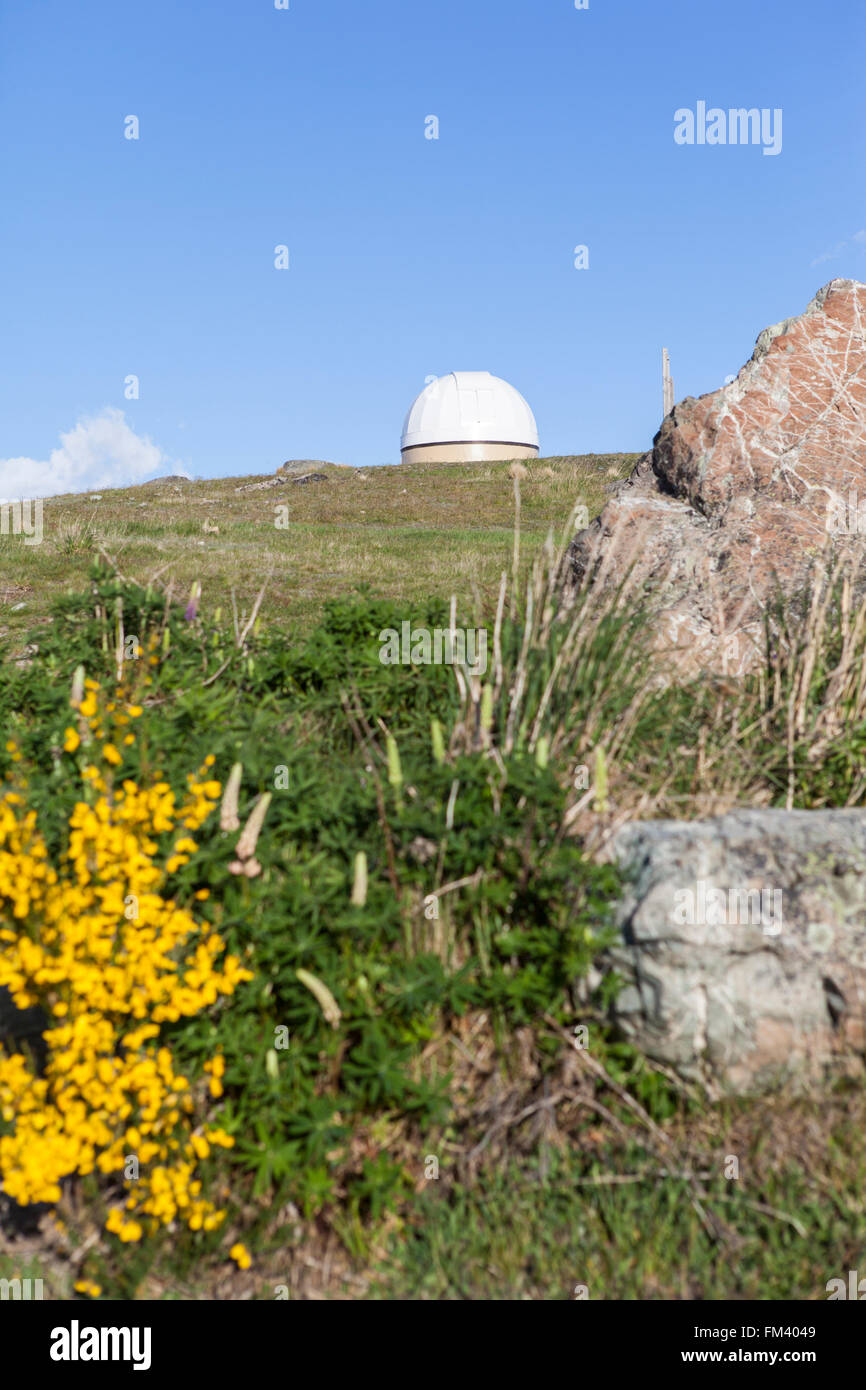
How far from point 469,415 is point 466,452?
192 centimetres

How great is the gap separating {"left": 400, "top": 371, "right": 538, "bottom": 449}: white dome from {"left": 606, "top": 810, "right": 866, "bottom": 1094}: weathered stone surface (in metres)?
42.7

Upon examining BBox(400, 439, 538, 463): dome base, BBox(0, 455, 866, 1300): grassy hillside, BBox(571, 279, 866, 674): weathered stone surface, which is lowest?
BBox(0, 455, 866, 1300): grassy hillside

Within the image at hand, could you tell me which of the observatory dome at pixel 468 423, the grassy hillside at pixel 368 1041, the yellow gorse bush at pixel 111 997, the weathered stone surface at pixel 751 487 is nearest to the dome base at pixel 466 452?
the observatory dome at pixel 468 423

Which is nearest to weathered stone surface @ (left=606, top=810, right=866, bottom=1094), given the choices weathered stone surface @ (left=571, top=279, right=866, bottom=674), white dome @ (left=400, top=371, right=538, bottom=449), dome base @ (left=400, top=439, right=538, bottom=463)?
weathered stone surface @ (left=571, top=279, right=866, bottom=674)

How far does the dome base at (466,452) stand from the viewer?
1757 inches

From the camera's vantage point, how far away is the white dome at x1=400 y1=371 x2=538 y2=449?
148 ft

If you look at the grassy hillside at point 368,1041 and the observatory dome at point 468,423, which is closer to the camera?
the grassy hillside at point 368,1041

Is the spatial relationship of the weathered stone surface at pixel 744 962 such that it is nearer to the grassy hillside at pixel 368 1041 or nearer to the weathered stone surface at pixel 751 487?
the grassy hillside at pixel 368 1041

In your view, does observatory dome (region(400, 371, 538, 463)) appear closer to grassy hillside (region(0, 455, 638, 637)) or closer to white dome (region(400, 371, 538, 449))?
white dome (region(400, 371, 538, 449))

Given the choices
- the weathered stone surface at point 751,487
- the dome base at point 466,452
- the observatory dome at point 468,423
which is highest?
the observatory dome at point 468,423

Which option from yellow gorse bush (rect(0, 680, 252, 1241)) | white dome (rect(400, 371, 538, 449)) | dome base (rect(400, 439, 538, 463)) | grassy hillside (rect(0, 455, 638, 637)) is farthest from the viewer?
white dome (rect(400, 371, 538, 449))

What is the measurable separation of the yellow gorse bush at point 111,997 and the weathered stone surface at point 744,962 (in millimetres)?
1461

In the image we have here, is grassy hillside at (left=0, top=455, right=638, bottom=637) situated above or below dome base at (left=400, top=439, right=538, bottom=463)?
below
